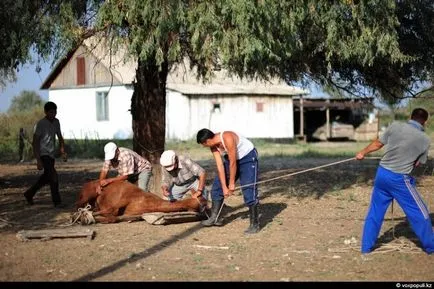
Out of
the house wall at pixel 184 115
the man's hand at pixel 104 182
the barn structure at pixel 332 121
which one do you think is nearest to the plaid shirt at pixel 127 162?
the man's hand at pixel 104 182

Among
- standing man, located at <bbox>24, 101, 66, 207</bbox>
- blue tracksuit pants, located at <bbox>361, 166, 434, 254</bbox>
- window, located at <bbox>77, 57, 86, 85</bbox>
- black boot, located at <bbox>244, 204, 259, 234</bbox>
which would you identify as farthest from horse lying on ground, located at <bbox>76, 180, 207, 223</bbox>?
window, located at <bbox>77, 57, 86, 85</bbox>

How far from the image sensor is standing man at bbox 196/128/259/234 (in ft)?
27.6

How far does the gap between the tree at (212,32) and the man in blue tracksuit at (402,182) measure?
2.28m

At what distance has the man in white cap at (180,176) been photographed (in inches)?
361

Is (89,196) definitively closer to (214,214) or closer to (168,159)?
(168,159)

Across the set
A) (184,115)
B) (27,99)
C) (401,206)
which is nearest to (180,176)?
(401,206)

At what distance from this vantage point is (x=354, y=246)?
7684 mm

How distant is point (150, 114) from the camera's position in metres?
11.2

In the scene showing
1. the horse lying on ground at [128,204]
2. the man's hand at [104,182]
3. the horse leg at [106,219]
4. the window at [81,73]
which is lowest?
the horse leg at [106,219]

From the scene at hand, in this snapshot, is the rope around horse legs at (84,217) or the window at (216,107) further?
the window at (216,107)

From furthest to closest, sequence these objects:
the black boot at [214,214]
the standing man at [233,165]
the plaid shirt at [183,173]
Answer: the plaid shirt at [183,173] < the black boot at [214,214] < the standing man at [233,165]

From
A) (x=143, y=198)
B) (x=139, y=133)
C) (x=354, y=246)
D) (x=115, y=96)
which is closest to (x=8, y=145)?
(x=115, y=96)

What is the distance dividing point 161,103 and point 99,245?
395 centimetres

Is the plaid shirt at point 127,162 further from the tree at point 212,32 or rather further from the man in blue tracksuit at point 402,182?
the man in blue tracksuit at point 402,182
